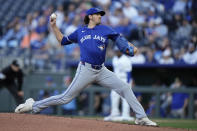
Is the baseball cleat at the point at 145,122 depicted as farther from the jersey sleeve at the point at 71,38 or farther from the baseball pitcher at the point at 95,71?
the jersey sleeve at the point at 71,38

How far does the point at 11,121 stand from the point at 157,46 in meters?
8.06

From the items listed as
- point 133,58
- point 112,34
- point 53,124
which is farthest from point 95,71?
point 133,58

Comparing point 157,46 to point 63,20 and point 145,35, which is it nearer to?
point 145,35

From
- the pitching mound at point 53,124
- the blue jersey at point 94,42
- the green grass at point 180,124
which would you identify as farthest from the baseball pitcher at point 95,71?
the green grass at point 180,124

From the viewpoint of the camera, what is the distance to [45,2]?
1855cm

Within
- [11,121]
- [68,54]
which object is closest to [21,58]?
[68,54]

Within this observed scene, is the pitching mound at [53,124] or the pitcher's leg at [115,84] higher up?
the pitcher's leg at [115,84]

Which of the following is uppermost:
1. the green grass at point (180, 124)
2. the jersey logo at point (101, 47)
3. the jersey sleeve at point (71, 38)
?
the jersey sleeve at point (71, 38)

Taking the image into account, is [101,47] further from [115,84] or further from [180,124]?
[180,124]

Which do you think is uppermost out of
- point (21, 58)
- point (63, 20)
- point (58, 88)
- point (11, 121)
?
point (63, 20)

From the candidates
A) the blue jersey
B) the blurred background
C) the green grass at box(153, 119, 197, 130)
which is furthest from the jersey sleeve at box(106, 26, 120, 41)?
the blurred background

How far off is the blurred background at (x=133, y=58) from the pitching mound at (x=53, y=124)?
21.5 ft

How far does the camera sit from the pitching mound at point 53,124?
6879 mm

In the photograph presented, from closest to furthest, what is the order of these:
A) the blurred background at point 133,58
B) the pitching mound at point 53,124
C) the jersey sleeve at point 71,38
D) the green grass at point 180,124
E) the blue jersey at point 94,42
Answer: the pitching mound at point 53,124
the blue jersey at point 94,42
the jersey sleeve at point 71,38
the green grass at point 180,124
the blurred background at point 133,58
